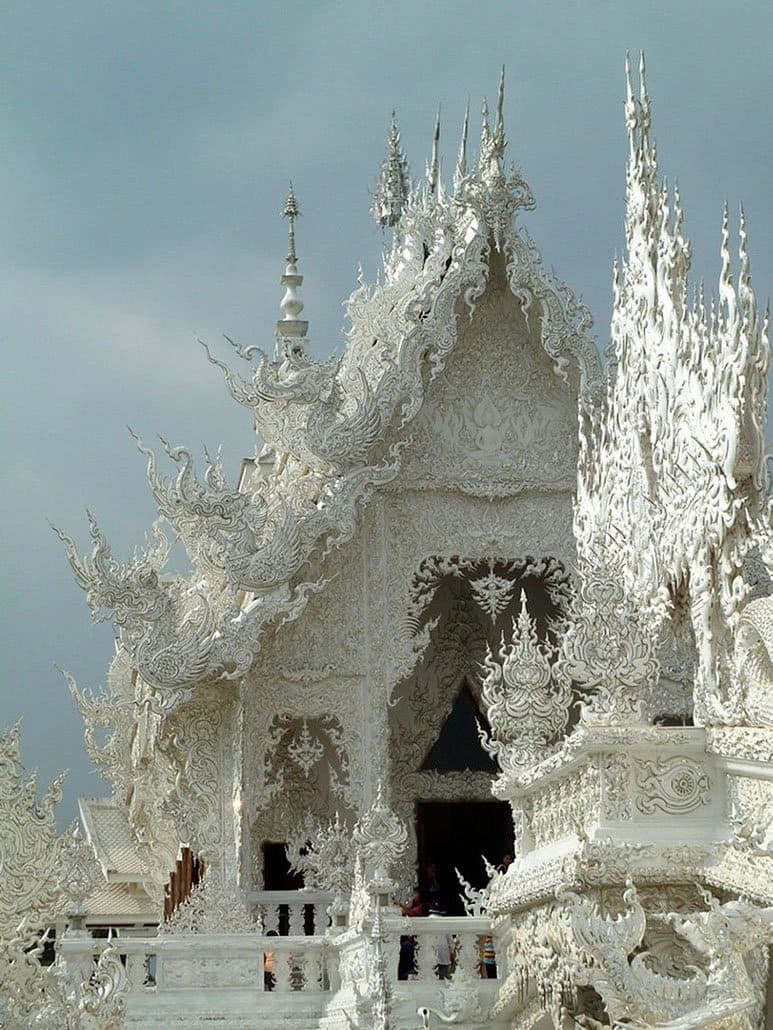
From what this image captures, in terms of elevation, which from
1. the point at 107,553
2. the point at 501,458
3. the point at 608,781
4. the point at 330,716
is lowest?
the point at 608,781

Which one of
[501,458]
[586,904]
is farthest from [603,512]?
[586,904]

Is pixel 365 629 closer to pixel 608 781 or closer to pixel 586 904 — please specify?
pixel 608 781

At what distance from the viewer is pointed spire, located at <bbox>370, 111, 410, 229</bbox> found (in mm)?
16953

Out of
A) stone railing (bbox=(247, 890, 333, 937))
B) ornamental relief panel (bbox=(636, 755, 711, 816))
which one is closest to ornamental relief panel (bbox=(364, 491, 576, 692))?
stone railing (bbox=(247, 890, 333, 937))

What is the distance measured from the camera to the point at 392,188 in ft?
56.0

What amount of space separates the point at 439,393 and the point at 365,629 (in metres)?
1.60

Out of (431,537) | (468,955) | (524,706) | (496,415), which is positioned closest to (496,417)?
(496,415)

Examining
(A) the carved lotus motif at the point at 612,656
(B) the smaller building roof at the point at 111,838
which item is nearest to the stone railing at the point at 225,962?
(A) the carved lotus motif at the point at 612,656

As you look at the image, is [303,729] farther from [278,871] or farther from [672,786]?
[672,786]

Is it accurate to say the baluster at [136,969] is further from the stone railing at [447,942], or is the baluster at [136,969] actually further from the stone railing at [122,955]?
the stone railing at [447,942]

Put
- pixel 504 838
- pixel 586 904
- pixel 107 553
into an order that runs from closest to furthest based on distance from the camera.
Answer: pixel 586 904 < pixel 107 553 < pixel 504 838

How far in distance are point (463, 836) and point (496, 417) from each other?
11.0 ft

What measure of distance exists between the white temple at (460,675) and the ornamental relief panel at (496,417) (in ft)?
0.07

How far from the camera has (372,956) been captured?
404 inches
